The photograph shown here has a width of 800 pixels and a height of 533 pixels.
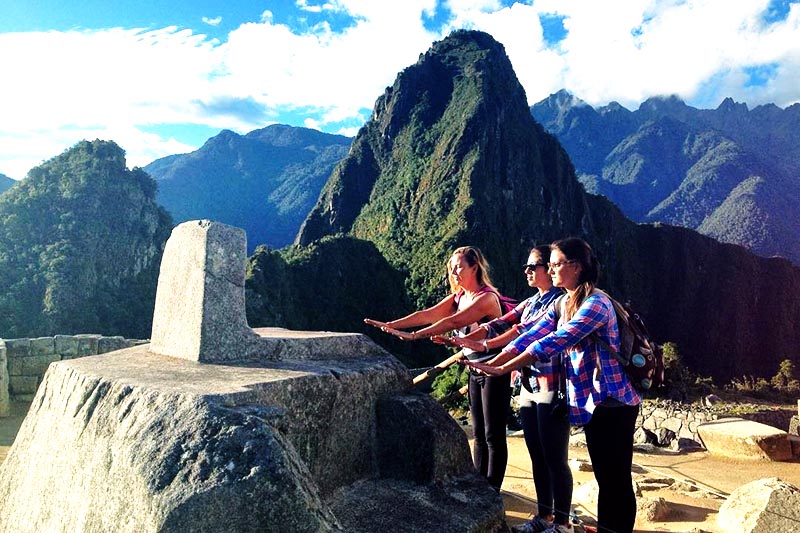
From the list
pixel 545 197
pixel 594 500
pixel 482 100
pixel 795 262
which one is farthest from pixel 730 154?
pixel 594 500

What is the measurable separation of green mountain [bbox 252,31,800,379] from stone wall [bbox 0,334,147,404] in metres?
34.0

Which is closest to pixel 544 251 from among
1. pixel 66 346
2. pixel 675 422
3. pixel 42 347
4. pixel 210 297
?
pixel 210 297

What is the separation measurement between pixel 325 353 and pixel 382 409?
1.40 feet

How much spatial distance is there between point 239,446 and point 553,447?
59.6 inches

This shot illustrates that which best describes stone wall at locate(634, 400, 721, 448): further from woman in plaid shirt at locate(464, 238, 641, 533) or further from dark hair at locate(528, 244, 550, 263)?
woman in plaid shirt at locate(464, 238, 641, 533)

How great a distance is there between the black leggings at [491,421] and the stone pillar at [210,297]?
1.22m

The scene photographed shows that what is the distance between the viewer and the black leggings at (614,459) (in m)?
2.52

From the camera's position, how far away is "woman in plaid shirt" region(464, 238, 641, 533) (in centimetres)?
251

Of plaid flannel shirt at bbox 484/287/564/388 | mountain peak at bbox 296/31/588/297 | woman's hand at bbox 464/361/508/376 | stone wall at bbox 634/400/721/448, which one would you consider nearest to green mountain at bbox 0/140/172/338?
mountain peak at bbox 296/31/588/297

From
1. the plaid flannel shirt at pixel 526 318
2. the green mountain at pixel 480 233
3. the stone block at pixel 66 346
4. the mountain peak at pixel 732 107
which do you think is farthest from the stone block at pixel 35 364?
the mountain peak at pixel 732 107

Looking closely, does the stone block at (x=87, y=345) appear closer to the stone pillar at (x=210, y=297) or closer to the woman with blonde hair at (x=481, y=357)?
the stone pillar at (x=210, y=297)

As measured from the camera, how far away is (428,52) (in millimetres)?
75688

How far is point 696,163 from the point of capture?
10656 centimetres

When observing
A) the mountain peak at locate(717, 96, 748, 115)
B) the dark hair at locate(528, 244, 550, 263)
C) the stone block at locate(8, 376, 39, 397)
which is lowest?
the stone block at locate(8, 376, 39, 397)
